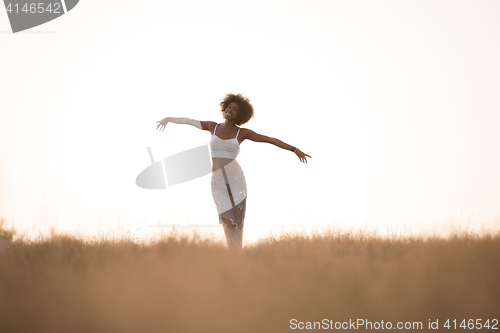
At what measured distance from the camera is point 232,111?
21.8ft

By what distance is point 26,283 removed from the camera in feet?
13.7

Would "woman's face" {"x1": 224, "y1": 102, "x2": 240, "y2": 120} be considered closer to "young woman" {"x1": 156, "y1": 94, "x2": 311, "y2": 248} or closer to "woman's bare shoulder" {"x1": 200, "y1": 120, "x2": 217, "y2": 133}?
"young woman" {"x1": 156, "y1": 94, "x2": 311, "y2": 248}

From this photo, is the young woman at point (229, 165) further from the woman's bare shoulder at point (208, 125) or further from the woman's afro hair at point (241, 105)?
the woman's afro hair at point (241, 105)

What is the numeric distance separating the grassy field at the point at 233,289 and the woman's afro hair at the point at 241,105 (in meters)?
2.39

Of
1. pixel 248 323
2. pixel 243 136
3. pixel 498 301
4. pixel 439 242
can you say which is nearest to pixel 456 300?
pixel 498 301

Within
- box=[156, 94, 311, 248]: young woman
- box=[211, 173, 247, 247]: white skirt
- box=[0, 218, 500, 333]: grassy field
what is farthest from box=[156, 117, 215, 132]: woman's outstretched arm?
box=[0, 218, 500, 333]: grassy field

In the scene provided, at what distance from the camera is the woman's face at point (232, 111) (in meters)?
6.59

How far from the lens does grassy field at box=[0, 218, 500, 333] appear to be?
3439mm

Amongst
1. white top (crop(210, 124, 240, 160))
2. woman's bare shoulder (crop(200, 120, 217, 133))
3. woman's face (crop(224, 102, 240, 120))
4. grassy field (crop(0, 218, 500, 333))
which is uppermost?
woman's face (crop(224, 102, 240, 120))

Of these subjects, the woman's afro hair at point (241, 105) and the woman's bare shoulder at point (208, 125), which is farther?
the woman's afro hair at point (241, 105)

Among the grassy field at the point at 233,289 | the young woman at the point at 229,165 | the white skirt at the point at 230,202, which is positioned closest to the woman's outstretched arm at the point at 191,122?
the young woman at the point at 229,165

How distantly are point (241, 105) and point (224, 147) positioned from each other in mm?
817

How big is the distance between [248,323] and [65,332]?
4.73 ft

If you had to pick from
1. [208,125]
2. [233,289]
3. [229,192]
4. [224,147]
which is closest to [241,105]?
[208,125]
